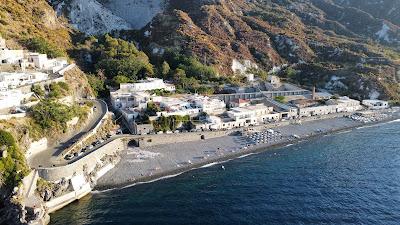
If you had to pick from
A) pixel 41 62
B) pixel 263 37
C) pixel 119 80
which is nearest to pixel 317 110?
pixel 119 80

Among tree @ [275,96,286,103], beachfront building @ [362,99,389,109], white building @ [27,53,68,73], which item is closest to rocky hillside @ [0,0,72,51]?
white building @ [27,53,68,73]

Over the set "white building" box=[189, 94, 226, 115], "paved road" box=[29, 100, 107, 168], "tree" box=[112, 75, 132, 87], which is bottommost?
"paved road" box=[29, 100, 107, 168]

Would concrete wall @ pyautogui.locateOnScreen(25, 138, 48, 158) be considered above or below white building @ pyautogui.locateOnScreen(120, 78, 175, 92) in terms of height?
below

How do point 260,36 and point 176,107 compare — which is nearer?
point 176,107

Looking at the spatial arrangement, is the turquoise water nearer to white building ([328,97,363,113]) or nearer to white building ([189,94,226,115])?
white building ([189,94,226,115])

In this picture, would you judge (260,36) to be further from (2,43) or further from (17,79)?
(17,79)

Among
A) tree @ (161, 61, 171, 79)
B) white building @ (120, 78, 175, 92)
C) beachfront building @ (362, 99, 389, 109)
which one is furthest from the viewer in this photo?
Answer: tree @ (161, 61, 171, 79)

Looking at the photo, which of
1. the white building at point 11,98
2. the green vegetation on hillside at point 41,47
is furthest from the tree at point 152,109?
the green vegetation on hillside at point 41,47
